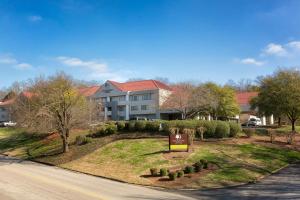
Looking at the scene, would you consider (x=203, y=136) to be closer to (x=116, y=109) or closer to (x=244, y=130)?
(x=244, y=130)

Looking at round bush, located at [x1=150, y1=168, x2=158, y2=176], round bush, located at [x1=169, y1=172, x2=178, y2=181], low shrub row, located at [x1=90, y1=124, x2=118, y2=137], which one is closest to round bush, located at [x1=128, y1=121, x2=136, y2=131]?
low shrub row, located at [x1=90, y1=124, x2=118, y2=137]

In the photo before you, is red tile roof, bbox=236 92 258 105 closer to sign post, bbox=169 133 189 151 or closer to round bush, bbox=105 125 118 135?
round bush, bbox=105 125 118 135

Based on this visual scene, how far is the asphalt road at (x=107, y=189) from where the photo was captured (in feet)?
61.2

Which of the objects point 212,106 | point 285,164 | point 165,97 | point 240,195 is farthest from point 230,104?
point 240,195

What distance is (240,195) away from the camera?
62.7 ft

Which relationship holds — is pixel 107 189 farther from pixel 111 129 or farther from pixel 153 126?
pixel 111 129

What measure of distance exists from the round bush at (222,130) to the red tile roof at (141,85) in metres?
46.1

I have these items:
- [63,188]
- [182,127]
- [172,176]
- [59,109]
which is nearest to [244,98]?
[182,127]

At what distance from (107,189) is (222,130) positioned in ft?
56.2

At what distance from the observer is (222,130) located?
35.0 metres

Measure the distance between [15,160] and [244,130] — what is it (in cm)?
2332

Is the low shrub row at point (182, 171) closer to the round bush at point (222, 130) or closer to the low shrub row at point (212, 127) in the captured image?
the low shrub row at point (212, 127)

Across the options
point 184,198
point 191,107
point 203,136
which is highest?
point 191,107

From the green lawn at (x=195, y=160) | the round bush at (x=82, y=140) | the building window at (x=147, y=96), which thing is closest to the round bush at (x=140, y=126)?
the green lawn at (x=195, y=160)
